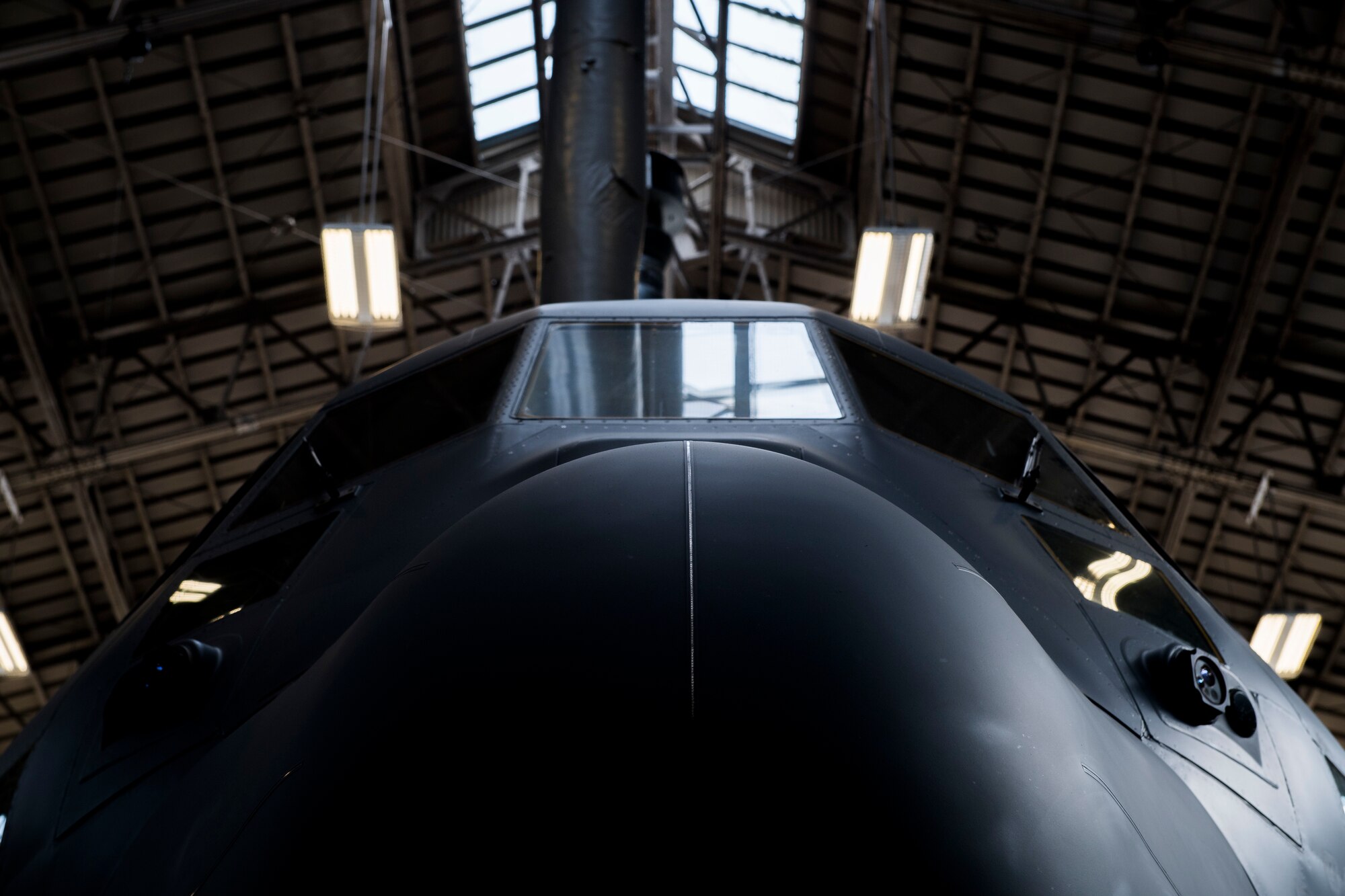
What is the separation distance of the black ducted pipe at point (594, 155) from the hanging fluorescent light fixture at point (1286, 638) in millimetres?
13945

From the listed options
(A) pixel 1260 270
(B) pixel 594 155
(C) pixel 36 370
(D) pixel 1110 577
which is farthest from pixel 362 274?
(A) pixel 1260 270

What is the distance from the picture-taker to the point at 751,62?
2339 centimetres

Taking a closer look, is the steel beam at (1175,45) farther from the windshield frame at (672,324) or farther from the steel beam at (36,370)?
the steel beam at (36,370)

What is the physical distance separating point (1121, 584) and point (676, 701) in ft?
8.70

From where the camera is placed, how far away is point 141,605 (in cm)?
466

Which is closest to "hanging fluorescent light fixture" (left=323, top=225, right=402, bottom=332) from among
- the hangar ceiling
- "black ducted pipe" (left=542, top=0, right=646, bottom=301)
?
"black ducted pipe" (left=542, top=0, right=646, bottom=301)

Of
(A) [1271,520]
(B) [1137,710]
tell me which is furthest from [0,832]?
(A) [1271,520]

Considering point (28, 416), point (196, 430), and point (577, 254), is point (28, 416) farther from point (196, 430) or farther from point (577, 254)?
point (577, 254)

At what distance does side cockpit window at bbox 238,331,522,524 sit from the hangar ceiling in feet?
47.9

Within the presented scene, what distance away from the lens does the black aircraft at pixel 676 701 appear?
2.08m

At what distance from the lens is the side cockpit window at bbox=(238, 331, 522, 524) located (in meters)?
4.75

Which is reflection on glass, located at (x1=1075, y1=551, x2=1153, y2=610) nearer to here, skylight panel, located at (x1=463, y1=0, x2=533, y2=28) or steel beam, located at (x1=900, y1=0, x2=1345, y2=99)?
steel beam, located at (x1=900, y1=0, x2=1345, y2=99)

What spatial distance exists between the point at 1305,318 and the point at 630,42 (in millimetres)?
14947

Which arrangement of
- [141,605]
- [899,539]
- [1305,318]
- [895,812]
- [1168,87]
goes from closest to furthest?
[895,812] → [899,539] → [141,605] → [1168,87] → [1305,318]
